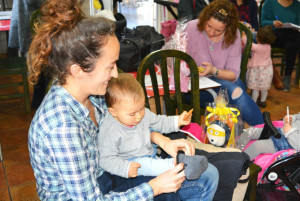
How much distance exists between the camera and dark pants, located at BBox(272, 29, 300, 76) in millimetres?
4254

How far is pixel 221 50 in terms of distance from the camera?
255cm

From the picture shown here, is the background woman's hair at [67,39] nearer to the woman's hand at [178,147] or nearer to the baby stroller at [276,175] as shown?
the woman's hand at [178,147]

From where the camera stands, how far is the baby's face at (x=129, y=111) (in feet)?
4.45

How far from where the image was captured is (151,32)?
9.12ft

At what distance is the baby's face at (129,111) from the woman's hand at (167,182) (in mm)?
261

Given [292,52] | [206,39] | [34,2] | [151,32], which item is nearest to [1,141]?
[34,2]

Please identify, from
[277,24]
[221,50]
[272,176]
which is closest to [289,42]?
[277,24]

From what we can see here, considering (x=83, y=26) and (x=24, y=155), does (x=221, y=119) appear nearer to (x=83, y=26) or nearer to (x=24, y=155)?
(x=83, y=26)

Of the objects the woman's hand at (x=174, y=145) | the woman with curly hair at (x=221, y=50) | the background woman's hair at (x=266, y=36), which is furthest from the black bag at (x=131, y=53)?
the background woman's hair at (x=266, y=36)

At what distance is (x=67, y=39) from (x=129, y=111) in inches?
16.0

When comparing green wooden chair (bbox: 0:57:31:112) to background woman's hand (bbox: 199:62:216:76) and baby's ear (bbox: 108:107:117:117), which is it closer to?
background woman's hand (bbox: 199:62:216:76)

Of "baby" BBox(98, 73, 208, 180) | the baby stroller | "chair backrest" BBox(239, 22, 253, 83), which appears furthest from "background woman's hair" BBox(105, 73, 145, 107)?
"chair backrest" BBox(239, 22, 253, 83)

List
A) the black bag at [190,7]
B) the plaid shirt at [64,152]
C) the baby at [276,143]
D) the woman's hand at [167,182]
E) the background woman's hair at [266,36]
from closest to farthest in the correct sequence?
the plaid shirt at [64,152] → the woman's hand at [167,182] → the baby at [276,143] → the black bag at [190,7] → the background woman's hair at [266,36]

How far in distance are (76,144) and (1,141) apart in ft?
7.15
